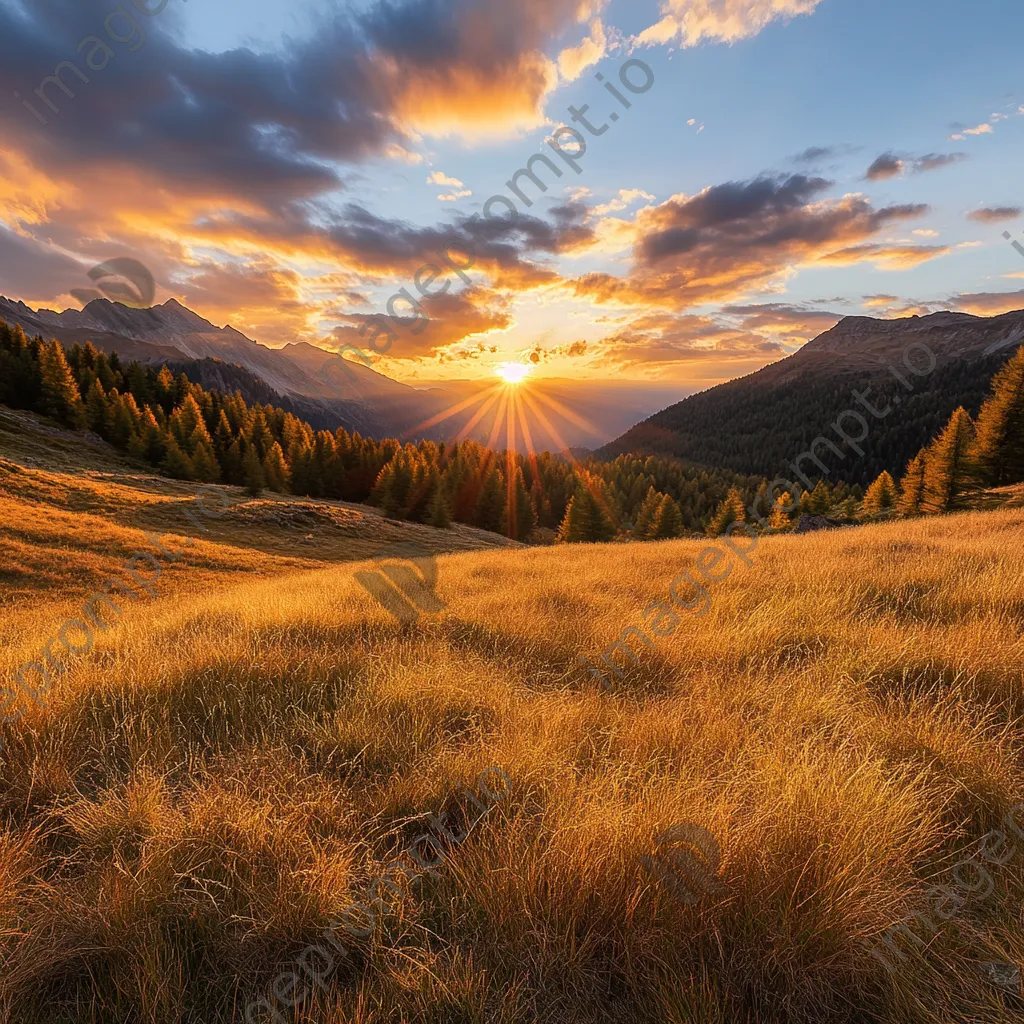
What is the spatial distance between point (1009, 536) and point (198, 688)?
1445cm

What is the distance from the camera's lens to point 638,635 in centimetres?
556

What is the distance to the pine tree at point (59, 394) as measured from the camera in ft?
202

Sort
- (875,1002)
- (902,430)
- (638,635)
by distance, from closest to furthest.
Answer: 1. (875,1002)
2. (638,635)
3. (902,430)

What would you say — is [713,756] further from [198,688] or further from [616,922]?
[198,688]

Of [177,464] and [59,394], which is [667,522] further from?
[59,394]

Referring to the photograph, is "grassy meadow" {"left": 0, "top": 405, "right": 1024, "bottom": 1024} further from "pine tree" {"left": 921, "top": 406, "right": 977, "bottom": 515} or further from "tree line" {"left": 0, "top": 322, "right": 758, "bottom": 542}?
"pine tree" {"left": 921, "top": 406, "right": 977, "bottom": 515}

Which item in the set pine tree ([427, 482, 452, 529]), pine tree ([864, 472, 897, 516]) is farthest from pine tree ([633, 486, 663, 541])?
pine tree ([427, 482, 452, 529])

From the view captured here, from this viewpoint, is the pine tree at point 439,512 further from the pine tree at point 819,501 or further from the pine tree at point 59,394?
the pine tree at point 59,394

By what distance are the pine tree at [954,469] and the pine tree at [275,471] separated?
237 ft

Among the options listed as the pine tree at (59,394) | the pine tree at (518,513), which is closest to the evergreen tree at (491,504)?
the pine tree at (518,513)

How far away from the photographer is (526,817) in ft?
8.39

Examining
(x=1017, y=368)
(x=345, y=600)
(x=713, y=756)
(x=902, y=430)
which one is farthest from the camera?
(x=902, y=430)

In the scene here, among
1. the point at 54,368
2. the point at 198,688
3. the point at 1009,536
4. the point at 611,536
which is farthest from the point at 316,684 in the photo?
the point at 54,368

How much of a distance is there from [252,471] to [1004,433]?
78.2 metres
